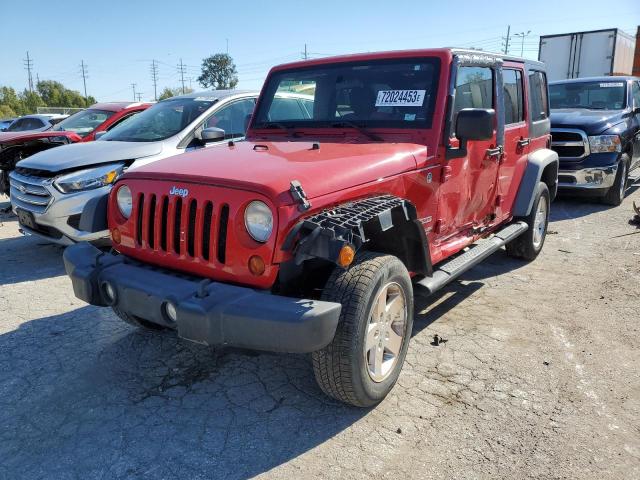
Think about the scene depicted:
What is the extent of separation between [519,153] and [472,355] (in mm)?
2360

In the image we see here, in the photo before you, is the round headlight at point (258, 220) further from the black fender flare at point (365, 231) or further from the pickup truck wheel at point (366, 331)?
the pickup truck wheel at point (366, 331)

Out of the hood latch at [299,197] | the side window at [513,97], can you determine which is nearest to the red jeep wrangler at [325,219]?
the hood latch at [299,197]

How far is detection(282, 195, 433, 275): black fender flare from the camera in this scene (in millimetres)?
2465

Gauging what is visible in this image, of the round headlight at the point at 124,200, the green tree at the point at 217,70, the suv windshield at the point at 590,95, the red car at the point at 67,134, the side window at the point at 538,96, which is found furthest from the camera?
the green tree at the point at 217,70

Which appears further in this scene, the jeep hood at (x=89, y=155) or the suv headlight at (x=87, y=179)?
the jeep hood at (x=89, y=155)

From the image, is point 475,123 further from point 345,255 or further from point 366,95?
point 345,255

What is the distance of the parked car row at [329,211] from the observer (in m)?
2.55

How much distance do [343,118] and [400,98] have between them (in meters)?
0.45

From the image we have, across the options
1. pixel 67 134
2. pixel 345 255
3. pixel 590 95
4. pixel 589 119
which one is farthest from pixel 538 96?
pixel 67 134

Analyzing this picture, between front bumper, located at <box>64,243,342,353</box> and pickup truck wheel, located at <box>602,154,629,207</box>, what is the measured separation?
304 inches

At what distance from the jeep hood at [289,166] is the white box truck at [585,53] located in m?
13.2

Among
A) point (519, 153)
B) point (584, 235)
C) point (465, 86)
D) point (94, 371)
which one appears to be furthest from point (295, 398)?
point (584, 235)

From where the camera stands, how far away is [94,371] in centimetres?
344

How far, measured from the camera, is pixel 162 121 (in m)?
6.47
